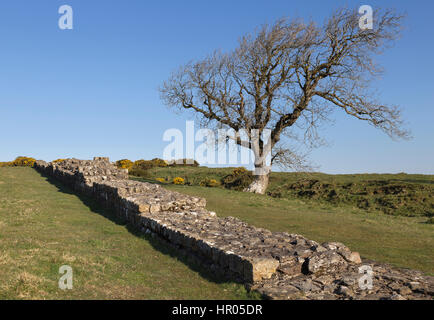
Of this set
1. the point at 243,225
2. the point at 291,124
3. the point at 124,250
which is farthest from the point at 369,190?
the point at 124,250

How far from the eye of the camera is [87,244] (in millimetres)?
10023

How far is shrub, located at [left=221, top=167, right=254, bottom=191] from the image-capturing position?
31.2m

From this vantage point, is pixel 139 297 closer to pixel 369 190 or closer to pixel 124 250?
pixel 124 250

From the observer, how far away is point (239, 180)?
32.3 m

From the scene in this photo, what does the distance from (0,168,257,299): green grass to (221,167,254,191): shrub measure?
1818 centimetres

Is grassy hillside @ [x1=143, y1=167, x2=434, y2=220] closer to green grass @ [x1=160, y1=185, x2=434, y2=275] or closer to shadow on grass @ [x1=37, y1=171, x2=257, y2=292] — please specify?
green grass @ [x1=160, y1=185, x2=434, y2=275]

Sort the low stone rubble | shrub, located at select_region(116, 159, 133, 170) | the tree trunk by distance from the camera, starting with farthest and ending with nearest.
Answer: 1. shrub, located at select_region(116, 159, 133, 170)
2. the tree trunk
3. the low stone rubble

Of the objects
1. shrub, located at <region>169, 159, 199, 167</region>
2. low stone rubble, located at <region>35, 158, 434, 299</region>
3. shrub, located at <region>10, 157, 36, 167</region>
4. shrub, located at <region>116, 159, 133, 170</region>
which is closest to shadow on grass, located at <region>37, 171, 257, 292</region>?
low stone rubble, located at <region>35, 158, 434, 299</region>

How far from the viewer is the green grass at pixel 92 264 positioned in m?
6.39

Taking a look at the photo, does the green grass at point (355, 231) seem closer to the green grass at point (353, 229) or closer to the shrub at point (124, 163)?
the green grass at point (353, 229)

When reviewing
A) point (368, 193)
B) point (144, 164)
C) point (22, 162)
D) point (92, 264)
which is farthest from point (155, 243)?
point (22, 162)

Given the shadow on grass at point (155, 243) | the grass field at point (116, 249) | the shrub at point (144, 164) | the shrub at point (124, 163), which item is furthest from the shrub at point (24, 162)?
the shadow on grass at point (155, 243)

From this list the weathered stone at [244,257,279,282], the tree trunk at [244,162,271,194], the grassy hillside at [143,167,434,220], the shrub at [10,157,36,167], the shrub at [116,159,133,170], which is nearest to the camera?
the weathered stone at [244,257,279,282]

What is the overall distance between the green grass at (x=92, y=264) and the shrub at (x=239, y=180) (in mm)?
18182
